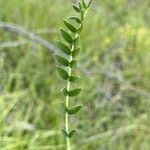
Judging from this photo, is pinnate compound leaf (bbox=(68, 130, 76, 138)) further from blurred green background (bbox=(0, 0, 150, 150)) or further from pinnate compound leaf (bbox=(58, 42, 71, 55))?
blurred green background (bbox=(0, 0, 150, 150))

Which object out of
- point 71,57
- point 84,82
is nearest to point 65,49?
point 71,57

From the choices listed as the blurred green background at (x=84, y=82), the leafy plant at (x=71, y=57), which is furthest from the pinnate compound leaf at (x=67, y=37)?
the blurred green background at (x=84, y=82)

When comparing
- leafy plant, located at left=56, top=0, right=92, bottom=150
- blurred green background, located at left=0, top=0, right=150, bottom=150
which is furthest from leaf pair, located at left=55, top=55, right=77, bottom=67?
blurred green background, located at left=0, top=0, right=150, bottom=150

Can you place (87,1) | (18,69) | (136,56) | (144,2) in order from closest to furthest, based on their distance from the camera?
(87,1) < (18,69) < (136,56) < (144,2)

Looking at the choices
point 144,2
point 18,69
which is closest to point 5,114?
point 18,69

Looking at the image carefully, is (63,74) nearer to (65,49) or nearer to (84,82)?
(65,49)

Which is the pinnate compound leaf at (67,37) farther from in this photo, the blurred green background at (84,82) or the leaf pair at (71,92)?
the blurred green background at (84,82)

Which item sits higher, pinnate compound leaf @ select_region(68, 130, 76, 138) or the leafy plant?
the leafy plant

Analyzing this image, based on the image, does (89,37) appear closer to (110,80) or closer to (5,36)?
(110,80)

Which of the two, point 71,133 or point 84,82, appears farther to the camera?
point 84,82
